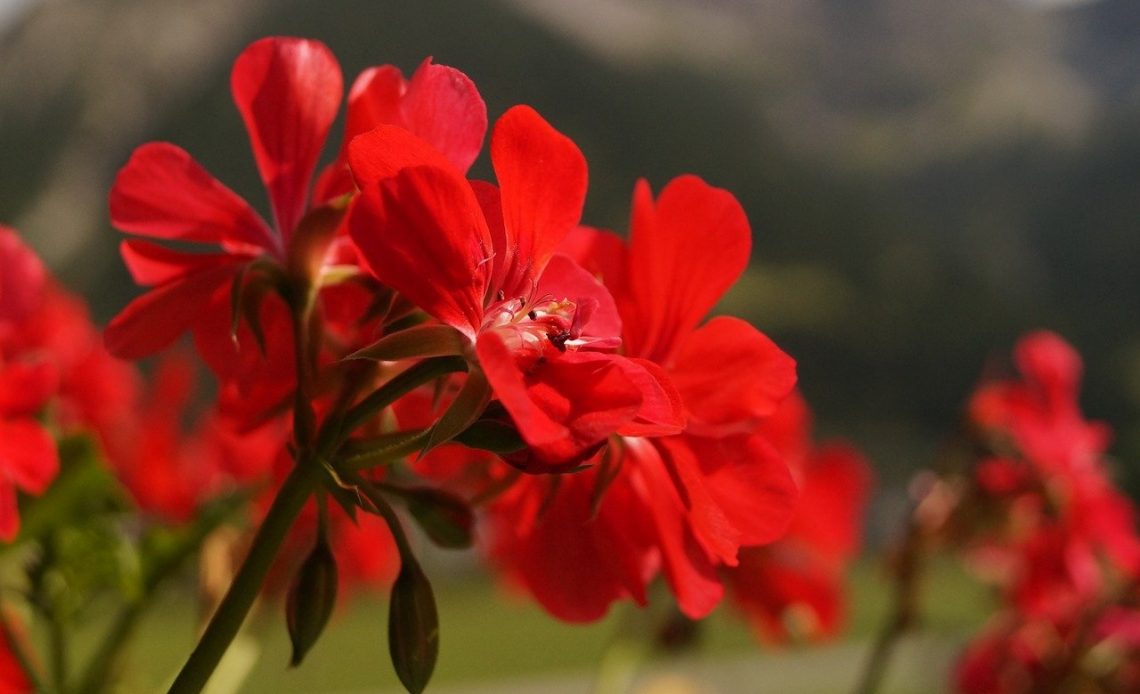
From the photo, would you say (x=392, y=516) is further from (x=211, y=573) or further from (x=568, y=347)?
(x=211, y=573)

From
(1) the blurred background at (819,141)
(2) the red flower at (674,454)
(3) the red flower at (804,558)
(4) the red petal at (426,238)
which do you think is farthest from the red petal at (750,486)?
(1) the blurred background at (819,141)

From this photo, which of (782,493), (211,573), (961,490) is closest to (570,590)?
(782,493)

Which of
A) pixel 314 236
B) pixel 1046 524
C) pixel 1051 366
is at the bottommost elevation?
pixel 1046 524

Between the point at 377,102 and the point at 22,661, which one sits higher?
the point at 377,102

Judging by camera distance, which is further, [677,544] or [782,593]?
[782,593]

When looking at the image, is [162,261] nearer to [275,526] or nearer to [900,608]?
[275,526]

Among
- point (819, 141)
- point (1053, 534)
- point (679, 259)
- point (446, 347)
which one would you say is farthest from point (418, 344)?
point (819, 141)

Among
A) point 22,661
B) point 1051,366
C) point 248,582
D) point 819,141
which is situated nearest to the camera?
point 248,582
